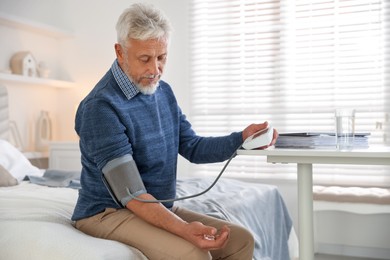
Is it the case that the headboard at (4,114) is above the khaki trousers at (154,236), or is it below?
above

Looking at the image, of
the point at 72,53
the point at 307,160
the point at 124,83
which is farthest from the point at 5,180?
the point at 72,53

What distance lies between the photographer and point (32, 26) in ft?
12.8

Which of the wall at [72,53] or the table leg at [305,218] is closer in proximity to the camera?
the table leg at [305,218]

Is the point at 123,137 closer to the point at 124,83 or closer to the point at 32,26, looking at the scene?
the point at 124,83

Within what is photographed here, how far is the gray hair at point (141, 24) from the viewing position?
59.2 inches

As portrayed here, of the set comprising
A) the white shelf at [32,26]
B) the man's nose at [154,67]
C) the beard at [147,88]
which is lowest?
the beard at [147,88]

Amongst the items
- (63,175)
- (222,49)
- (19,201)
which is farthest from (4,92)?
(19,201)

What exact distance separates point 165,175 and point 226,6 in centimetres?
263

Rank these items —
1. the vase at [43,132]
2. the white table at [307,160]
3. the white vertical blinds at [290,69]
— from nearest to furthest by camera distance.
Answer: the white table at [307,160] < the white vertical blinds at [290,69] < the vase at [43,132]

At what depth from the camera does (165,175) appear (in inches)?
63.4

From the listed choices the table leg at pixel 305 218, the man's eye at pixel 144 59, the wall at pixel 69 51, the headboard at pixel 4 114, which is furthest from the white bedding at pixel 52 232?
the wall at pixel 69 51

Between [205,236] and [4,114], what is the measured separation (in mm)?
2677

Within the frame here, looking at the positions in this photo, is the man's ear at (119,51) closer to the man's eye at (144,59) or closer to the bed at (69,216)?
the man's eye at (144,59)

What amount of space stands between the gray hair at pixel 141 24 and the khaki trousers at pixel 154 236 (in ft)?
1.63
